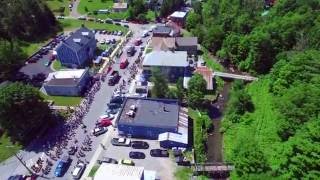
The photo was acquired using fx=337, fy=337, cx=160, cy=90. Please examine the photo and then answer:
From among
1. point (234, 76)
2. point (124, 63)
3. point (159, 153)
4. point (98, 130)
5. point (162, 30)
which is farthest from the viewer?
point (162, 30)

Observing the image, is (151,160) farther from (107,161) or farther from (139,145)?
(107,161)

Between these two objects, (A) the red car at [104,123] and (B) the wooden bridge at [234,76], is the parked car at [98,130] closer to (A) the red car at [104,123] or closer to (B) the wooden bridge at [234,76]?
(A) the red car at [104,123]

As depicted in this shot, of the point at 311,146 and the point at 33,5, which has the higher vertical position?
the point at 33,5

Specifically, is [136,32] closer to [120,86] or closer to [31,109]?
[120,86]

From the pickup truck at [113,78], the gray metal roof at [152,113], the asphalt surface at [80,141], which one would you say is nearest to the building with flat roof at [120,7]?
the pickup truck at [113,78]

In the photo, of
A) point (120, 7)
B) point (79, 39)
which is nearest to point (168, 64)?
point (79, 39)

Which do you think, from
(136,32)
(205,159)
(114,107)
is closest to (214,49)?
(136,32)
